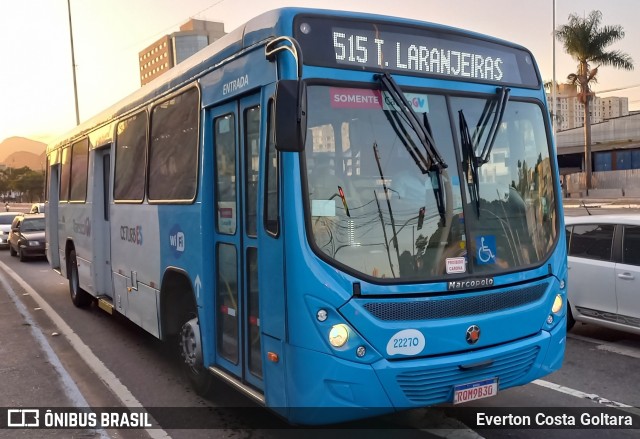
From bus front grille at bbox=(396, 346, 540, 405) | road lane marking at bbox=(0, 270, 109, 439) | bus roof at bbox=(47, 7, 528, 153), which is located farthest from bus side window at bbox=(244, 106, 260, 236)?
road lane marking at bbox=(0, 270, 109, 439)

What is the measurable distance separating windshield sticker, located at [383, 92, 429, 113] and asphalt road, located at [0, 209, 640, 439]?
8.12ft

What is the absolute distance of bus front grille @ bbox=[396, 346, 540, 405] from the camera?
386cm

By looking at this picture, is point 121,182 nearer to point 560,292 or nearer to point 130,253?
point 130,253

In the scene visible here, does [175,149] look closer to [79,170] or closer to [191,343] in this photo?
[191,343]

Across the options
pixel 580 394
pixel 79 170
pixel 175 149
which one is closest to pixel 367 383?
pixel 580 394

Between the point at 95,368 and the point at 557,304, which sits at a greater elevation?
the point at 557,304

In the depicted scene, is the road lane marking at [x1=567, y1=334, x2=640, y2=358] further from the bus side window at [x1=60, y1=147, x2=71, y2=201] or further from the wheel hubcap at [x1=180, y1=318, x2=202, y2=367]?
the bus side window at [x1=60, y1=147, x2=71, y2=201]

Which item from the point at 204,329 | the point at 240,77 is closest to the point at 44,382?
the point at 204,329

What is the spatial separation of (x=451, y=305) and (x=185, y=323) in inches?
108

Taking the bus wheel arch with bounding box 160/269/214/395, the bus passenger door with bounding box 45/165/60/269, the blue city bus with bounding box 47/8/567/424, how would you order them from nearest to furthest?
the blue city bus with bounding box 47/8/567/424
the bus wheel arch with bounding box 160/269/214/395
the bus passenger door with bounding box 45/165/60/269

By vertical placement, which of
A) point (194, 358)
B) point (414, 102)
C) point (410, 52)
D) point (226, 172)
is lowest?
point (194, 358)

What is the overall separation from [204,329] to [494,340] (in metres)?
2.38

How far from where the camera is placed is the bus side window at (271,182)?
13.0 ft

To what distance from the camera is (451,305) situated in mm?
4004
